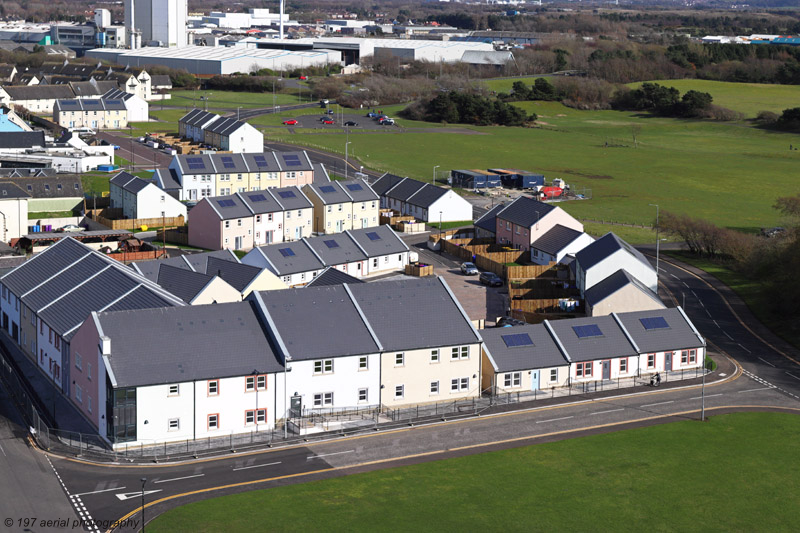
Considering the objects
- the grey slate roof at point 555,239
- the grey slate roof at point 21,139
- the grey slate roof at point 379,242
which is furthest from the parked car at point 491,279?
the grey slate roof at point 21,139

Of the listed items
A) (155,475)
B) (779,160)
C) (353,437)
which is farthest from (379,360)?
(779,160)

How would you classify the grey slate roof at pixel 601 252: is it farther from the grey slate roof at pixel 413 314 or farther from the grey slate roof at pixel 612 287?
the grey slate roof at pixel 413 314

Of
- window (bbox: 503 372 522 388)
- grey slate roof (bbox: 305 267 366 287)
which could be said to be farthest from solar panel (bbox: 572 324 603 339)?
grey slate roof (bbox: 305 267 366 287)

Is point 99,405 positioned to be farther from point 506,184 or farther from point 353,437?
point 506,184

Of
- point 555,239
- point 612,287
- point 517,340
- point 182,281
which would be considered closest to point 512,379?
point 517,340

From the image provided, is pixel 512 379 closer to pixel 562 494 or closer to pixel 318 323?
pixel 318 323
